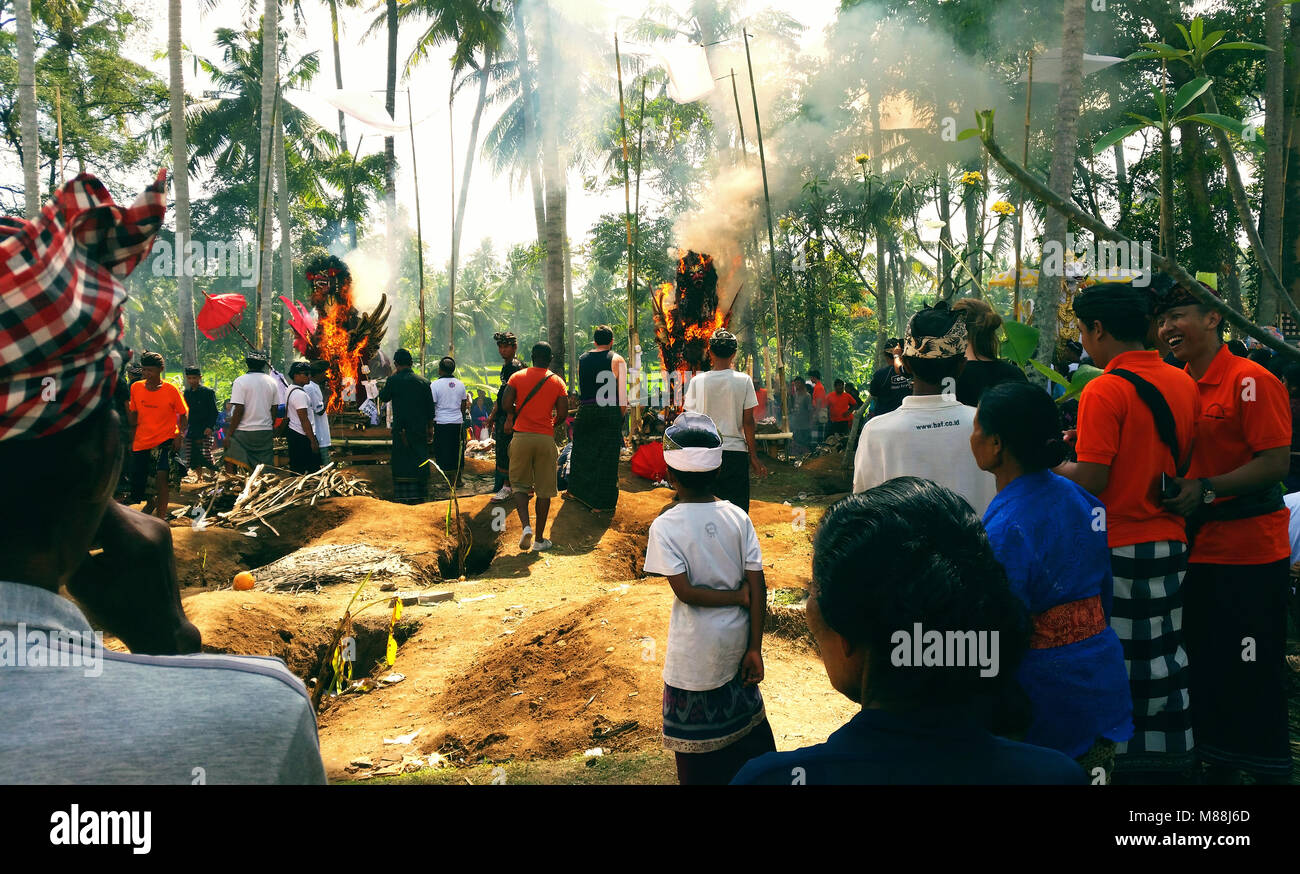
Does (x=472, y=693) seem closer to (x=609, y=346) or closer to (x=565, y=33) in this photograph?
(x=609, y=346)

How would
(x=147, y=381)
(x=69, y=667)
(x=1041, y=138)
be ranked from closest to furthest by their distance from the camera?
(x=69, y=667), (x=147, y=381), (x=1041, y=138)

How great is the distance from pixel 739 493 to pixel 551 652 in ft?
6.37

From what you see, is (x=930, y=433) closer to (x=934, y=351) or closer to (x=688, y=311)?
(x=934, y=351)

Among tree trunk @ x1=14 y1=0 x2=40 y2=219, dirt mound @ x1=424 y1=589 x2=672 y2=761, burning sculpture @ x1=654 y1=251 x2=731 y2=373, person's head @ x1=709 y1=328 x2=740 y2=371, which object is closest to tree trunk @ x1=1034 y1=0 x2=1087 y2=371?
person's head @ x1=709 y1=328 x2=740 y2=371

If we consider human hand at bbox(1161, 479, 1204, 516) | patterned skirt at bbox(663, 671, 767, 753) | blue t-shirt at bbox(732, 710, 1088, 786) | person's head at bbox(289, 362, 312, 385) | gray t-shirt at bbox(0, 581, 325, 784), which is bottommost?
patterned skirt at bbox(663, 671, 767, 753)

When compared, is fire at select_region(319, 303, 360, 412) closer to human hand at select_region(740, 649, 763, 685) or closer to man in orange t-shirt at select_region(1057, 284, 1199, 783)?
human hand at select_region(740, 649, 763, 685)

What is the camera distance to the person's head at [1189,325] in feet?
11.2

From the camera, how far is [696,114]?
88.2 ft

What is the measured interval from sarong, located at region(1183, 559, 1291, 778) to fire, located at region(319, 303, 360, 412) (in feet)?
50.5

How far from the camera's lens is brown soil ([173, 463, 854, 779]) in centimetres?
464

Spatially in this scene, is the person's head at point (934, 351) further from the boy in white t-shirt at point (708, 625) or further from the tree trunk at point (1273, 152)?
the tree trunk at point (1273, 152)

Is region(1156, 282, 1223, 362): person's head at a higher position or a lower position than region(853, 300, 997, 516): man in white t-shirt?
higher

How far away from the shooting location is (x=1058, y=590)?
2.40m
